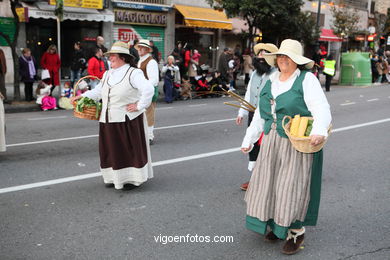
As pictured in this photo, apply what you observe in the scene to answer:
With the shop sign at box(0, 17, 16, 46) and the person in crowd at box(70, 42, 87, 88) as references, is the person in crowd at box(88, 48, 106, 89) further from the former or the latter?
the shop sign at box(0, 17, 16, 46)

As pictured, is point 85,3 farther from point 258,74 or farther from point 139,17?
point 258,74

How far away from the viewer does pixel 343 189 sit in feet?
19.9

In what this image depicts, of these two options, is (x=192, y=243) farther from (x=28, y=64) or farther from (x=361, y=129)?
(x=28, y=64)

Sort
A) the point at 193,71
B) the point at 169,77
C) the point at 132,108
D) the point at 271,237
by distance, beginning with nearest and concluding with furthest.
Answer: the point at 271,237 < the point at 132,108 < the point at 169,77 < the point at 193,71

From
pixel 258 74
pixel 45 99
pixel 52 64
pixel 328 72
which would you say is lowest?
pixel 45 99

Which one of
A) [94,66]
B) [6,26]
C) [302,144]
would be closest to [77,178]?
[302,144]

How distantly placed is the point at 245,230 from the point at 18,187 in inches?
120

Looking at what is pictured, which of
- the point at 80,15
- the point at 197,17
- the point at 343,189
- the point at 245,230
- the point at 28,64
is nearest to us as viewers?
the point at 245,230

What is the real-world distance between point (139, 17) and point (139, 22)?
25 centimetres

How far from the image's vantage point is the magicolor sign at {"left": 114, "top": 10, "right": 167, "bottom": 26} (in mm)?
22617

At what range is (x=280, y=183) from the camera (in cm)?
394

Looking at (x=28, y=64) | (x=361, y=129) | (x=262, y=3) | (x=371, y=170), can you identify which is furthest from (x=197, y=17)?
(x=371, y=170)

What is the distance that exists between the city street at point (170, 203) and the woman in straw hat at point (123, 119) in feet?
0.96

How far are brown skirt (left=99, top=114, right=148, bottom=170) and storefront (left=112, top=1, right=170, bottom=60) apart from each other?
17.2 meters
